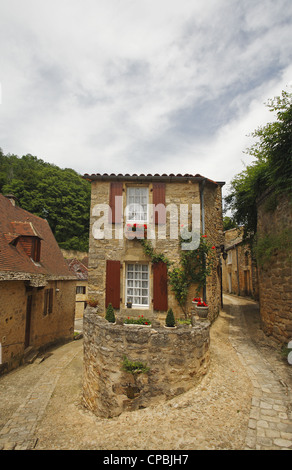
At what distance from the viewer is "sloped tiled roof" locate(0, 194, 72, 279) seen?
28.6ft

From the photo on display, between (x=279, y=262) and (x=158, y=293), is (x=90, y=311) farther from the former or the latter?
(x=279, y=262)

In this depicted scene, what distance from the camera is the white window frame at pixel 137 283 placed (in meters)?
8.58

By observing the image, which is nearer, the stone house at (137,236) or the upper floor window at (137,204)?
the stone house at (137,236)

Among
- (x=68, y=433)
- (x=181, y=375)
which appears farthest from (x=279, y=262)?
(x=68, y=433)

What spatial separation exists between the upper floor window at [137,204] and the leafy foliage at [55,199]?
2252 cm

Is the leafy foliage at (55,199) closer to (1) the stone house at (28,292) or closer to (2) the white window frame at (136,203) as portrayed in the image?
(1) the stone house at (28,292)

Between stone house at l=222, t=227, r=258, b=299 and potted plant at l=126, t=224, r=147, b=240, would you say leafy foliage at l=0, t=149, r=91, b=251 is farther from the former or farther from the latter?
potted plant at l=126, t=224, r=147, b=240

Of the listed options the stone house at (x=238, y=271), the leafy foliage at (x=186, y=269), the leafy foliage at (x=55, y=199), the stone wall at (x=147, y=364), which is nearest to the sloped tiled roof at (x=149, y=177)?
the leafy foliage at (x=186, y=269)

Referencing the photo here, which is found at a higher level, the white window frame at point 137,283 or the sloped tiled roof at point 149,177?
the sloped tiled roof at point 149,177

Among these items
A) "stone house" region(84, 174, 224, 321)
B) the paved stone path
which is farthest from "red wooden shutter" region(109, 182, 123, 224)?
→ the paved stone path

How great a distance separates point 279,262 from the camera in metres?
6.88

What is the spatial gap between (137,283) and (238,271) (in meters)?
14.1

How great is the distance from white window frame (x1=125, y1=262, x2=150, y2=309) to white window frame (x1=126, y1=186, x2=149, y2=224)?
169 cm
